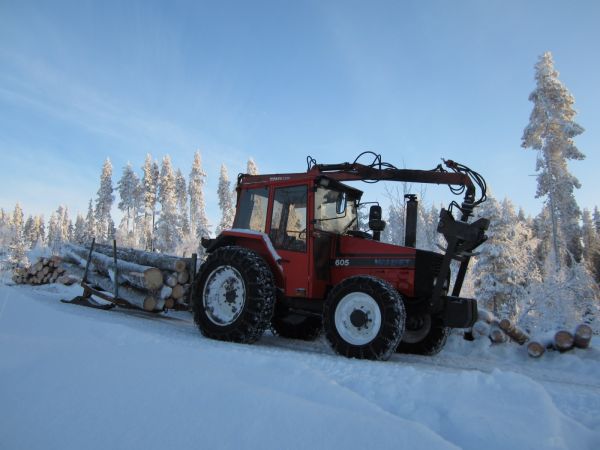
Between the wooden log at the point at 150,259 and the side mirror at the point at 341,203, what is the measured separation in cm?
360

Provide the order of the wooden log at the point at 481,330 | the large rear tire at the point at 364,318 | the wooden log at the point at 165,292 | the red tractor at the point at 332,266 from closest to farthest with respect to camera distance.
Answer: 1. the large rear tire at the point at 364,318
2. the red tractor at the point at 332,266
3. the wooden log at the point at 481,330
4. the wooden log at the point at 165,292

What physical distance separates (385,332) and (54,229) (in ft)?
337

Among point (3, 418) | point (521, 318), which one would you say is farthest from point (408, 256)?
point (521, 318)

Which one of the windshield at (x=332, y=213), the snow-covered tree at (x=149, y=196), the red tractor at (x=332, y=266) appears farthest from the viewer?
the snow-covered tree at (x=149, y=196)

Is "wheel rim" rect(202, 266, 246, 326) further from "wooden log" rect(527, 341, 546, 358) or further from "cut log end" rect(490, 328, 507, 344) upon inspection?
"wooden log" rect(527, 341, 546, 358)

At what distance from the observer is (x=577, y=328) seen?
6.25 meters

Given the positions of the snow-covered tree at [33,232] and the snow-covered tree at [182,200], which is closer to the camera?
the snow-covered tree at [182,200]

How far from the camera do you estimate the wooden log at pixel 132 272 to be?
835 centimetres

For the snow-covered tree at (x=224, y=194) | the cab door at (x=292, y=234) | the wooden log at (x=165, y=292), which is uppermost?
the snow-covered tree at (x=224, y=194)

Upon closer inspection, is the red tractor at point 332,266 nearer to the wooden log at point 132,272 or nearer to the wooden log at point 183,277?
the wooden log at point 183,277

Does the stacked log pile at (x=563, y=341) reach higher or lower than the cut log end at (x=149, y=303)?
higher

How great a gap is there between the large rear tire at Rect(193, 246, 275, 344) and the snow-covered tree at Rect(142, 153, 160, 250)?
39.5 m

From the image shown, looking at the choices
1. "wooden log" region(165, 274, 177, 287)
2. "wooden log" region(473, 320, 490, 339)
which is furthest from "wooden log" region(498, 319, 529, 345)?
"wooden log" region(165, 274, 177, 287)

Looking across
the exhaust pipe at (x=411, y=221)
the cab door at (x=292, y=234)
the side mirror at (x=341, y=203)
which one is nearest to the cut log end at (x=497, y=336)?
the exhaust pipe at (x=411, y=221)
